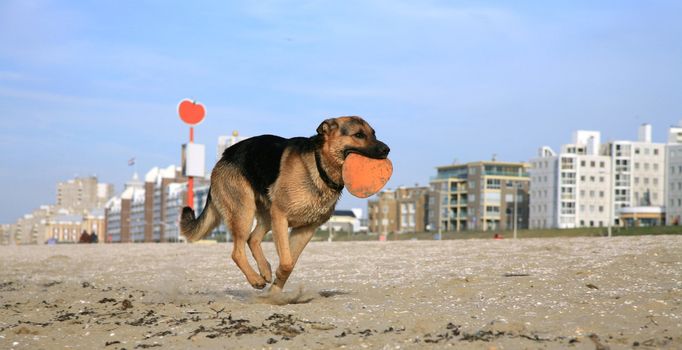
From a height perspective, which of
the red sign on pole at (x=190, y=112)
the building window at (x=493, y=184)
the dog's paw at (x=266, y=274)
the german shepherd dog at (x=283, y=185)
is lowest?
the dog's paw at (x=266, y=274)

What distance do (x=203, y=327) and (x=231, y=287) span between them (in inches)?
205

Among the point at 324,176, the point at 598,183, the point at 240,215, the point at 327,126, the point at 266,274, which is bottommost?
the point at 266,274

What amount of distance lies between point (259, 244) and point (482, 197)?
6929 inches

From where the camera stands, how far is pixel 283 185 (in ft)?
33.8

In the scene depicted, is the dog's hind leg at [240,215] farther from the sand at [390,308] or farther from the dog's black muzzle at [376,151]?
the dog's black muzzle at [376,151]

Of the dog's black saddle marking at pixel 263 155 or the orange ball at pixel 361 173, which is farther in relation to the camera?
the dog's black saddle marking at pixel 263 155

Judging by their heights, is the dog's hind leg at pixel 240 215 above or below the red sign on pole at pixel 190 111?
below

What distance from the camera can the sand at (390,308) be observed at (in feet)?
24.9

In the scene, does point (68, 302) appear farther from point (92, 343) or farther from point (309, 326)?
point (309, 326)

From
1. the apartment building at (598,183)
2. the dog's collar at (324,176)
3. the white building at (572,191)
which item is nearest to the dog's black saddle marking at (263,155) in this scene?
the dog's collar at (324,176)

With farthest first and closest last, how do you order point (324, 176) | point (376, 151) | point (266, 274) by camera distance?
1. point (266, 274)
2. point (324, 176)
3. point (376, 151)

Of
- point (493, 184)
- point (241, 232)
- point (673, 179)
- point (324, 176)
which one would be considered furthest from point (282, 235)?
point (493, 184)

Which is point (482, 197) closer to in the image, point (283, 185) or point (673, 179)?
point (673, 179)

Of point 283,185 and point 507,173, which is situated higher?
point 507,173
